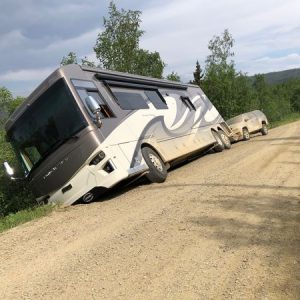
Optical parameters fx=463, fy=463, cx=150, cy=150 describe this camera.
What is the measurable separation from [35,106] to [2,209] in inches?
166

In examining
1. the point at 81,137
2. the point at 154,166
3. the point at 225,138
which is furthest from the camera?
the point at 225,138

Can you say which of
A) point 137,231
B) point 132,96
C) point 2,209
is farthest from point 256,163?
point 2,209

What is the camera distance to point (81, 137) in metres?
9.39

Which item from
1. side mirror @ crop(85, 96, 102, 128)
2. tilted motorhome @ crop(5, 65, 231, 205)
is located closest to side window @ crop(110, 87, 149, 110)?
tilted motorhome @ crop(5, 65, 231, 205)

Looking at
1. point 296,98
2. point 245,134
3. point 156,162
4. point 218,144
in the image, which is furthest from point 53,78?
point 296,98

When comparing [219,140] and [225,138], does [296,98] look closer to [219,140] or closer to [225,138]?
[225,138]

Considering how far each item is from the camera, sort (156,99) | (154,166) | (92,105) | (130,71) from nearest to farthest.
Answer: (92,105)
(154,166)
(156,99)
(130,71)

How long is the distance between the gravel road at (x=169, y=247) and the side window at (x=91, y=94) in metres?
2.01

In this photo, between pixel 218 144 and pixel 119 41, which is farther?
pixel 119 41

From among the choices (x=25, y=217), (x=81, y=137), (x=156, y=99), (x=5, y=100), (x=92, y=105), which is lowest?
(x=25, y=217)

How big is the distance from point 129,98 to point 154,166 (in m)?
2.04

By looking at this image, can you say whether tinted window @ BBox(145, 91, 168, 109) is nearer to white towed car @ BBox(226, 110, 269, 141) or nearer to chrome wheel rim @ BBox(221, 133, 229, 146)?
chrome wheel rim @ BBox(221, 133, 229, 146)

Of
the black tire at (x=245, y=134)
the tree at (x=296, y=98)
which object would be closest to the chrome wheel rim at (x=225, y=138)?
the black tire at (x=245, y=134)

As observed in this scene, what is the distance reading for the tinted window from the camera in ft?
42.9
